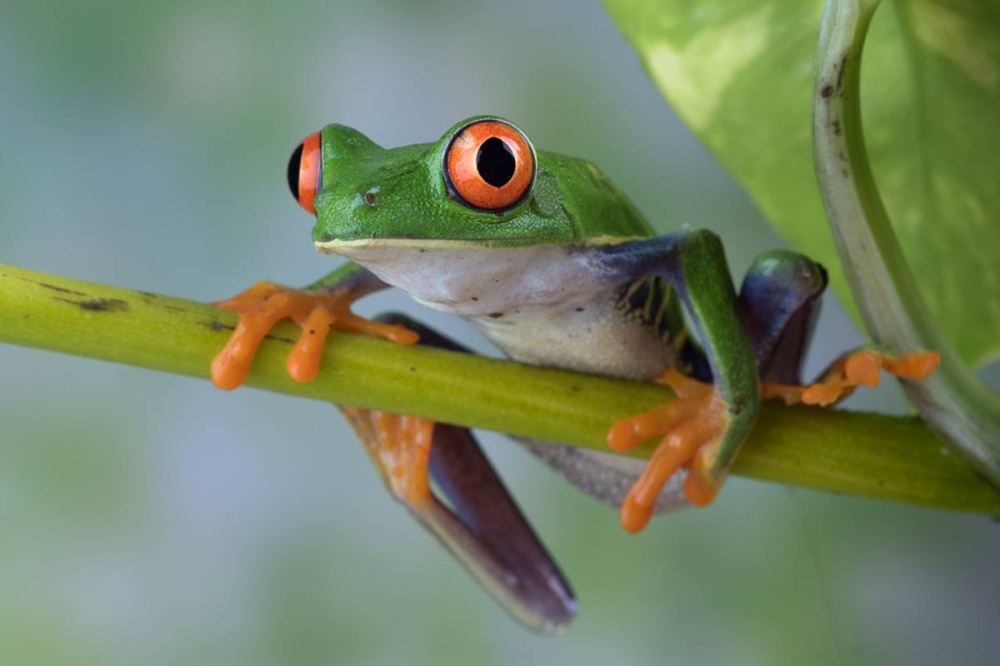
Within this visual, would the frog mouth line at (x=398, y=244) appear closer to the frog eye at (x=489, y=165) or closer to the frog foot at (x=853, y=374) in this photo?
the frog eye at (x=489, y=165)

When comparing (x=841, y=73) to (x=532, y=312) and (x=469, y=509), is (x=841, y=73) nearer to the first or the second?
(x=532, y=312)

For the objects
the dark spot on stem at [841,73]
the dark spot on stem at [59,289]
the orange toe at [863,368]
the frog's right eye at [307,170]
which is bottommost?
the orange toe at [863,368]

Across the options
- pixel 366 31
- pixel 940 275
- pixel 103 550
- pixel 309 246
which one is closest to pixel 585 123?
pixel 366 31

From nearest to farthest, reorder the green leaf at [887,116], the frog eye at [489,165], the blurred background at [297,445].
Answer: the frog eye at [489,165] < the green leaf at [887,116] < the blurred background at [297,445]

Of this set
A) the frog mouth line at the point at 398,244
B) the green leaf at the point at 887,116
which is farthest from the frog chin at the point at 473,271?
the green leaf at the point at 887,116

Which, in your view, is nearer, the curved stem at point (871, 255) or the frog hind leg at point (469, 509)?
the curved stem at point (871, 255)

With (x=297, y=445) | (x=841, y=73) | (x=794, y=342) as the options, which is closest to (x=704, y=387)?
(x=794, y=342)

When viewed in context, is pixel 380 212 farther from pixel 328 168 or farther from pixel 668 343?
pixel 668 343
